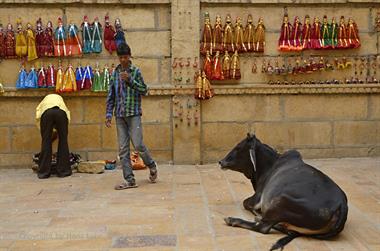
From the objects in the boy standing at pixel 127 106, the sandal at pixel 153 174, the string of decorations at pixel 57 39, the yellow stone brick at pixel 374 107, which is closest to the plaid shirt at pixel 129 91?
the boy standing at pixel 127 106

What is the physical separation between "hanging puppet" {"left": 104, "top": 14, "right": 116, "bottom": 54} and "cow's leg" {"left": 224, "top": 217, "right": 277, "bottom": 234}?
4.04 metres

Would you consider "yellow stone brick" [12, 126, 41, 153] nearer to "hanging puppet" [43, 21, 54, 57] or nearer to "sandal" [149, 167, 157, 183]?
"hanging puppet" [43, 21, 54, 57]

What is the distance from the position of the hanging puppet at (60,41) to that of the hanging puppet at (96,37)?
427mm

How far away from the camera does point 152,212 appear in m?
5.38

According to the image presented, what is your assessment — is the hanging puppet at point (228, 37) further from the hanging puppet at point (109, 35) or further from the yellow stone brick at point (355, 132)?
the yellow stone brick at point (355, 132)

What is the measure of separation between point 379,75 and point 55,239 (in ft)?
19.6

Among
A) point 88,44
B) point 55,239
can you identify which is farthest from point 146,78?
point 55,239

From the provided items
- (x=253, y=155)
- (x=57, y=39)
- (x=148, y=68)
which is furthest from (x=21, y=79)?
(x=253, y=155)

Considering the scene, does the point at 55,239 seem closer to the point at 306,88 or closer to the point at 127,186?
the point at 127,186

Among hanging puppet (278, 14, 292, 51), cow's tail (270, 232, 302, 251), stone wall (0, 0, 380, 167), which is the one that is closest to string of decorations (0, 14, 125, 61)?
stone wall (0, 0, 380, 167)

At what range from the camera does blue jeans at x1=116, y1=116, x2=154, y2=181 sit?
6.45m

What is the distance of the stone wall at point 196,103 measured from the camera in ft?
26.3

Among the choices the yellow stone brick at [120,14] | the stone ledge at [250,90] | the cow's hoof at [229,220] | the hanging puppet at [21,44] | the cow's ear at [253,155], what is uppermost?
the yellow stone brick at [120,14]

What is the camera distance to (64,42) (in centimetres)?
793
